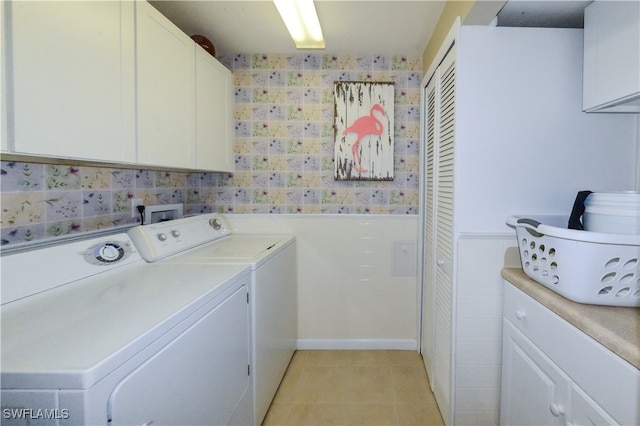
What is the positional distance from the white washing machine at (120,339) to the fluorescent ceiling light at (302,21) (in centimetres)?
138

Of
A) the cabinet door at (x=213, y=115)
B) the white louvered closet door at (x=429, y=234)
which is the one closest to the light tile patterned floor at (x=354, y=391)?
the white louvered closet door at (x=429, y=234)

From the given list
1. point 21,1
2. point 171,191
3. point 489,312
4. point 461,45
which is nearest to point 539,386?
point 489,312

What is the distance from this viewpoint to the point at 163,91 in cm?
154

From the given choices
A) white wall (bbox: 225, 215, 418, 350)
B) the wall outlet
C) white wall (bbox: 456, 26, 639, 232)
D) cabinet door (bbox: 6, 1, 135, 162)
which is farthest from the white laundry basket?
the wall outlet

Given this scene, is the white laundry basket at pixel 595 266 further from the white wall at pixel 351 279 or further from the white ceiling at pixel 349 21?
the white wall at pixel 351 279

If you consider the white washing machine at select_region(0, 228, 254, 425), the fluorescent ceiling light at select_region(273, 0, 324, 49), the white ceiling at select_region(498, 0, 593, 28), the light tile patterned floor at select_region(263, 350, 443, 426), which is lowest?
the light tile patterned floor at select_region(263, 350, 443, 426)

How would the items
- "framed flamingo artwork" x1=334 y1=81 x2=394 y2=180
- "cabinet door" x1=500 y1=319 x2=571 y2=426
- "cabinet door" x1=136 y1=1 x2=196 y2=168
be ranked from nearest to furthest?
1. "cabinet door" x1=500 y1=319 x2=571 y2=426
2. "cabinet door" x1=136 y1=1 x2=196 y2=168
3. "framed flamingo artwork" x1=334 y1=81 x2=394 y2=180

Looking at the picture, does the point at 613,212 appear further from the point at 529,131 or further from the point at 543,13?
the point at 543,13

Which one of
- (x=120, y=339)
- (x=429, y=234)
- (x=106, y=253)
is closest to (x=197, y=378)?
(x=120, y=339)

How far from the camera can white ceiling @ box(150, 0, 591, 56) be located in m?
1.43

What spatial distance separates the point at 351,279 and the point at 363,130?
4.10 ft

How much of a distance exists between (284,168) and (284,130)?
319mm

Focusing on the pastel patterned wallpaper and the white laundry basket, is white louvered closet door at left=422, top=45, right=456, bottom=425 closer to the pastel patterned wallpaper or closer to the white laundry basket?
the pastel patterned wallpaper

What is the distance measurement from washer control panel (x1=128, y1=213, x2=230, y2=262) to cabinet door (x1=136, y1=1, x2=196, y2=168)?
37 cm
